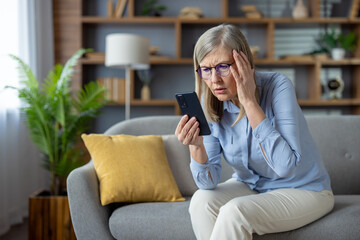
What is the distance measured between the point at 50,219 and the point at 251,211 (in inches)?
62.7

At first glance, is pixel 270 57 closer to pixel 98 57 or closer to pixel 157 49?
pixel 157 49

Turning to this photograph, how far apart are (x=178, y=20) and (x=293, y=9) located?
1266mm

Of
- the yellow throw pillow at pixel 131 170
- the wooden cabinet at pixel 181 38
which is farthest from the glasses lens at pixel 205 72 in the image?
the wooden cabinet at pixel 181 38

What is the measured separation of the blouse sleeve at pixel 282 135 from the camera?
4.63ft

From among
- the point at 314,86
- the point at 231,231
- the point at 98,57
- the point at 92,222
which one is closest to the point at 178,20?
the point at 98,57

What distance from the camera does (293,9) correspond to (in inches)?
179

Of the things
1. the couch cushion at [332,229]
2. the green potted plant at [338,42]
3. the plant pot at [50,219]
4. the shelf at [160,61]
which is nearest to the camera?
the couch cushion at [332,229]

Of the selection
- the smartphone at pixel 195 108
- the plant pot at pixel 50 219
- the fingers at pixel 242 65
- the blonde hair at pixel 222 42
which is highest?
the blonde hair at pixel 222 42

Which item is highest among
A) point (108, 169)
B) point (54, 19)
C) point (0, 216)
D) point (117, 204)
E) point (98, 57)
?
point (54, 19)

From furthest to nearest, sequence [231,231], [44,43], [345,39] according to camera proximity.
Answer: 1. [345,39]
2. [44,43]
3. [231,231]

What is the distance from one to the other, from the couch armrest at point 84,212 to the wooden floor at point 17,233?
125 centimetres

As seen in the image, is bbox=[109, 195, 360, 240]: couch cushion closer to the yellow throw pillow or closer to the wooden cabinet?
the yellow throw pillow

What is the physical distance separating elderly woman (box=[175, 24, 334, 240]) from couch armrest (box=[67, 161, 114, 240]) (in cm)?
54

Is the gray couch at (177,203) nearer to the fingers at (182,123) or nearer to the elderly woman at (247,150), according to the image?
the elderly woman at (247,150)
